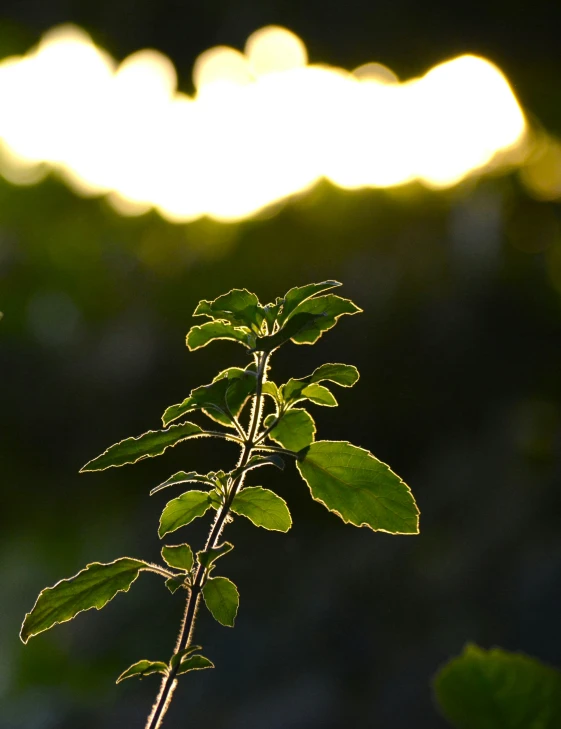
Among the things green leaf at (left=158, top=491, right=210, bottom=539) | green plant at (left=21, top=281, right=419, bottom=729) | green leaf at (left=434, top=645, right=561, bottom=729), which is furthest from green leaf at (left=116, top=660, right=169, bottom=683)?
green leaf at (left=434, top=645, right=561, bottom=729)

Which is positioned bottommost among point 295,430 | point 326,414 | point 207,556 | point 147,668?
point 147,668

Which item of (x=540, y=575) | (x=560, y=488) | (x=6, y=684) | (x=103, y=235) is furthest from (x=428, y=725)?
(x=103, y=235)

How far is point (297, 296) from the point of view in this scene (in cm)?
65

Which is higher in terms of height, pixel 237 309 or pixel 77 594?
pixel 237 309

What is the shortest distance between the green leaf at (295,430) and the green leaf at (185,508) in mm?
81

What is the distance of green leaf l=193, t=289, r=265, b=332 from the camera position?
25.4 inches

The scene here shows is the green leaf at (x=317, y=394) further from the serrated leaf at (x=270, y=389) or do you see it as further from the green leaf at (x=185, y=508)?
the green leaf at (x=185, y=508)

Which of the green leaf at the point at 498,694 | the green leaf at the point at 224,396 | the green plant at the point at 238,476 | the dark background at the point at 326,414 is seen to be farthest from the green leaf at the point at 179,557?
the dark background at the point at 326,414

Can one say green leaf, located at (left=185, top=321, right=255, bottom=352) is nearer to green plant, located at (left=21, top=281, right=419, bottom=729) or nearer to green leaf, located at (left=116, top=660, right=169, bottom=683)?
green plant, located at (left=21, top=281, right=419, bottom=729)

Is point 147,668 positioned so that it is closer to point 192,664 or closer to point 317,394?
point 192,664

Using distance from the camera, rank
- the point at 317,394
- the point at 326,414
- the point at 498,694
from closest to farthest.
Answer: the point at 498,694, the point at 317,394, the point at 326,414

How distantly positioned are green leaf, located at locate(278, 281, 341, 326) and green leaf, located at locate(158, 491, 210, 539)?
165 mm

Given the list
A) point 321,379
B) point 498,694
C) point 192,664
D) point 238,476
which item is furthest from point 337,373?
point 498,694

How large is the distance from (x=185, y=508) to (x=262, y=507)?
0.07 meters
